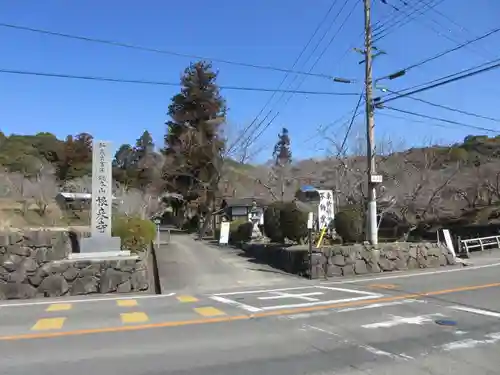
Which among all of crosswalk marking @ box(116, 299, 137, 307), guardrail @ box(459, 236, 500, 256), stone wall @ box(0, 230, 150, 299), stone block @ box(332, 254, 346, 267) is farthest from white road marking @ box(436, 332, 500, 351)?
guardrail @ box(459, 236, 500, 256)

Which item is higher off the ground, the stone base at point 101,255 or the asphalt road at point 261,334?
the stone base at point 101,255

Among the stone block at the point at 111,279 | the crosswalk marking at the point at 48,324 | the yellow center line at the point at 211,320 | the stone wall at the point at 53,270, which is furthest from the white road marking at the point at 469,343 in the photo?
the stone block at the point at 111,279

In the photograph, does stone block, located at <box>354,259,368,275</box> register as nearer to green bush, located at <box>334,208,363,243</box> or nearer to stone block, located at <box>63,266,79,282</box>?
green bush, located at <box>334,208,363,243</box>

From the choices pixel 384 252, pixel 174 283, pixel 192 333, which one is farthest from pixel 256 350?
pixel 384 252

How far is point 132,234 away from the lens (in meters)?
19.8

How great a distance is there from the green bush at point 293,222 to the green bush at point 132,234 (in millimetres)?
6292

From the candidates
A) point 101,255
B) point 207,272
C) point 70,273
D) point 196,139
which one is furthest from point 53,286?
point 196,139

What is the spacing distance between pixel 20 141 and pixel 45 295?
59.3m

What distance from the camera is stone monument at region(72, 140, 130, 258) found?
15.7 m

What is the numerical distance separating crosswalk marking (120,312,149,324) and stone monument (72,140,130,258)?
592 centimetres

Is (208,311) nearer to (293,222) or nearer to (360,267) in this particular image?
(360,267)

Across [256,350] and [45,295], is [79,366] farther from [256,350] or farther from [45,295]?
[45,295]

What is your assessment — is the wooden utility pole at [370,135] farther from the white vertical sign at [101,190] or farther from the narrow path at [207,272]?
the white vertical sign at [101,190]

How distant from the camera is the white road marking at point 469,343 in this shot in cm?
678
